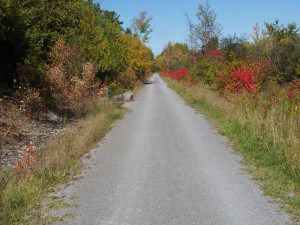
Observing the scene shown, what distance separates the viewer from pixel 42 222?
17.5ft

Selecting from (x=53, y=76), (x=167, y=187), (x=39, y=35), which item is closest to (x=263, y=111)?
(x=167, y=187)

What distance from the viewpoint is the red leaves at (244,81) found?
16359 millimetres

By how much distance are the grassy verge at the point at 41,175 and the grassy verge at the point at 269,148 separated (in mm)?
4021

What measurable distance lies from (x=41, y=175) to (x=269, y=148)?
5.39 m

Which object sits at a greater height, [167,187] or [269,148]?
[269,148]

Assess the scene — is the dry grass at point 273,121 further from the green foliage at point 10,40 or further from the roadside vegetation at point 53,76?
the green foliage at point 10,40

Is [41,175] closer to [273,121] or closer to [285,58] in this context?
[273,121]

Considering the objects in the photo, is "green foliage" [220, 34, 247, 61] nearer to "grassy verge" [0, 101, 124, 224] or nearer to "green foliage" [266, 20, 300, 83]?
"green foliage" [266, 20, 300, 83]

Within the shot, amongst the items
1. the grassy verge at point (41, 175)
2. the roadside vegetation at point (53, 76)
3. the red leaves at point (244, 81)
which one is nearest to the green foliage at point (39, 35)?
the roadside vegetation at point (53, 76)

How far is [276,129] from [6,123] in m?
8.84

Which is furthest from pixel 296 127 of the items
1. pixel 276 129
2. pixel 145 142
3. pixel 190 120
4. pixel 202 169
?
pixel 190 120

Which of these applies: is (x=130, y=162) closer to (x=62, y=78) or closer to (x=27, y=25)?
(x=62, y=78)

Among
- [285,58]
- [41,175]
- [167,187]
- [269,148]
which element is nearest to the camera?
[167,187]

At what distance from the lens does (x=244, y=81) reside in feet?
53.9
